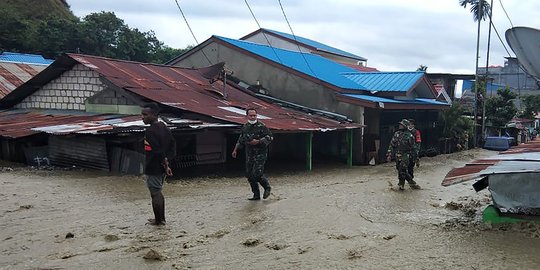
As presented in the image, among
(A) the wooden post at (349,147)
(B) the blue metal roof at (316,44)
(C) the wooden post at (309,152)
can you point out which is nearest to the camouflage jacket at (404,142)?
(C) the wooden post at (309,152)

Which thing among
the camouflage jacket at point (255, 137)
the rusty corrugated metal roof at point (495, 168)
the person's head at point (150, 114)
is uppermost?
the person's head at point (150, 114)

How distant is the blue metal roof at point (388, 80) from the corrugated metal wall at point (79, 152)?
13136mm

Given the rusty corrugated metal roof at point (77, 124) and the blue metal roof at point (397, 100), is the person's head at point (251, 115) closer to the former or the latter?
the rusty corrugated metal roof at point (77, 124)

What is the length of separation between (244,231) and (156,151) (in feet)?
5.05

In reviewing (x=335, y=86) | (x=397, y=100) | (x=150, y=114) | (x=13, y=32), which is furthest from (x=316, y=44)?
(x=150, y=114)

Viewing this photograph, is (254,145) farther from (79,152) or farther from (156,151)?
(79,152)

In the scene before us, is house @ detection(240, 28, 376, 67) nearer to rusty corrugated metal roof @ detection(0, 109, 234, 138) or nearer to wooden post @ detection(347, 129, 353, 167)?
wooden post @ detection(347, 129, 353, 167)

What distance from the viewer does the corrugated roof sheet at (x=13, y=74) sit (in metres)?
20.0

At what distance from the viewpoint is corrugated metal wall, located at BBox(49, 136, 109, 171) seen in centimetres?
1184

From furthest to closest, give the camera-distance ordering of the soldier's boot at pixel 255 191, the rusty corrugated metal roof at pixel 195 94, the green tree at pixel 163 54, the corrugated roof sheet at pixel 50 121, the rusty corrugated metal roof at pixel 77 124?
the green tree at pixel 163 54, the rusty corrugated metal roof at pixel 195 94, the corrugated roof sheet at pixel 50 121, the rusty corrugated metal roof at pixel 77 124, the soldier's boot at pixel 255 191

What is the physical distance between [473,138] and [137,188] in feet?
86.0

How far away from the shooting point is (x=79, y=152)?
12.2m

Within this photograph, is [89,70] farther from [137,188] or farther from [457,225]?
[457,225]

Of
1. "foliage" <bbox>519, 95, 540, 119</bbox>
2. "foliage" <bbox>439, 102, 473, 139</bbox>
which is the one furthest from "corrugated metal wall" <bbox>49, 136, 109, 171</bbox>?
"foliage" <bbox>519, 95, 540, 119</bbox>
